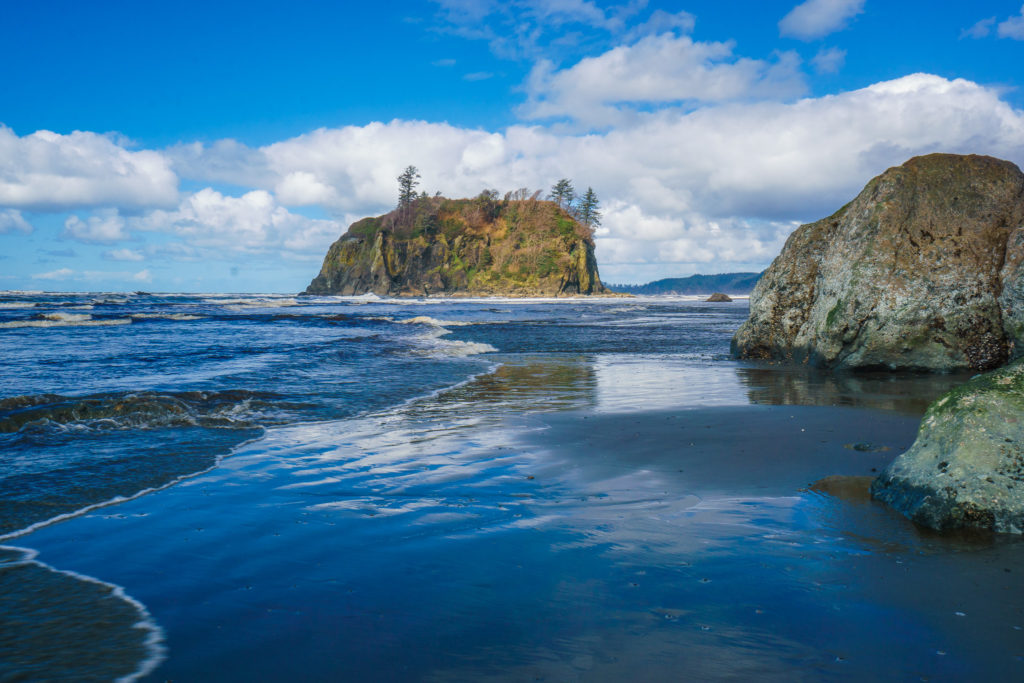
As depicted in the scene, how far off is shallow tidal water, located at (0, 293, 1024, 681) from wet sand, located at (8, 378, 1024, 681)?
2 centimetres

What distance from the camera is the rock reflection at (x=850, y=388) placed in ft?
26.5

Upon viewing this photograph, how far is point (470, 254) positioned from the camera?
102375 millimetres

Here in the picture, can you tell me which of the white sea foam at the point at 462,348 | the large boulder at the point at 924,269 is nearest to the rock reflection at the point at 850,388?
the large boulder at the point at 924,269

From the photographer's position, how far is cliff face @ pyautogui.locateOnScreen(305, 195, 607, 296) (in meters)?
95.8

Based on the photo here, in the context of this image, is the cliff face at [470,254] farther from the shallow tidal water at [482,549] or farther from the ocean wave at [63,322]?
the shallow tidal water at [482,549]

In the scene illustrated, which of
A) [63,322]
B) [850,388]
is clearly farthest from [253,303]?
[850,388]

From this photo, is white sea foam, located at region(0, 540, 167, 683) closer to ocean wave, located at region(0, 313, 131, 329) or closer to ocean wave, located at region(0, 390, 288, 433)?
ocean wave, located at region(0, 390, 288, 433)

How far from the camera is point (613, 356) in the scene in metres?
15.5

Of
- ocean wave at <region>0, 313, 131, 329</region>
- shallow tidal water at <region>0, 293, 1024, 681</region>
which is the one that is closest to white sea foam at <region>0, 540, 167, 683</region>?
shallow tidal water at <region>0, 293, 1024, 681</region>

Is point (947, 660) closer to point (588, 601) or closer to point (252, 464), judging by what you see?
point (588, 601)

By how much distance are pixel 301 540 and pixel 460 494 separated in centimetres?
130

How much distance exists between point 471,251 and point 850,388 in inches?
3763

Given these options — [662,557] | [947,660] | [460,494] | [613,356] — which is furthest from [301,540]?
[613,356]

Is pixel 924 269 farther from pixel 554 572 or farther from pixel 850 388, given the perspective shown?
pixel 554 572
